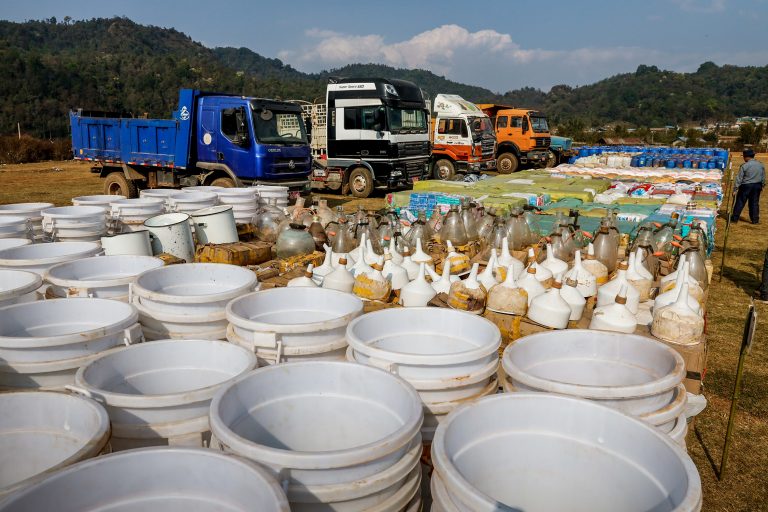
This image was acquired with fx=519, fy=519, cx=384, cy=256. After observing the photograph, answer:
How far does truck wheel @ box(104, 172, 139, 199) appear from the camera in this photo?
1268cm

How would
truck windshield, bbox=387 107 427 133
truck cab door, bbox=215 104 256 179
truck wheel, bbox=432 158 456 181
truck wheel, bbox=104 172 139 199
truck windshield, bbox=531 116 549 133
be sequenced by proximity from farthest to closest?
truck windshield, bbox=531 116 549 133 < truck wheel, bbox=432 158 456 181 < truck windshield, bbox=387 107 427 133 < truck wheel, bbox=104 172 139 199 < truck cab door, bbox=215 104 256 179

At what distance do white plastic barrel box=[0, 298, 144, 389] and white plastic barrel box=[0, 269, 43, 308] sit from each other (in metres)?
0.28

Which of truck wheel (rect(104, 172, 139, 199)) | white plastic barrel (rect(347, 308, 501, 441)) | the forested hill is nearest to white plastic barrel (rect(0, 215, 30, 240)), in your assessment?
white plastic barrel (rect(347, 308, 501, 441))

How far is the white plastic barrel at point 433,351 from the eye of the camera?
2.11m

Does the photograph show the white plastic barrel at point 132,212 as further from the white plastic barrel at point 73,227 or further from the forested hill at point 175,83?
the forested hill at point 175,83

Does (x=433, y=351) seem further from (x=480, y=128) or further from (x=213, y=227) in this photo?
(x=480, y=128)

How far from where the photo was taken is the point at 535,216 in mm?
6133

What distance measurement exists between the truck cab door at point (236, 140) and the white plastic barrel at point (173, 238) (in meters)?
5.88

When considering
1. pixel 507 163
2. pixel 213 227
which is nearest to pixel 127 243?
pixel 213 227

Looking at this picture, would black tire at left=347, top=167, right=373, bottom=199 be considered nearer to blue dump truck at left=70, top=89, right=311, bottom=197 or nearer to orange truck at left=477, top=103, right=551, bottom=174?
blue dump truck at left=70, top=89, right=311, bottom=197

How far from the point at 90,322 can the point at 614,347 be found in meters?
2.75

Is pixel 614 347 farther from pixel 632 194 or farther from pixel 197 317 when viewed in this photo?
pixel 632 194

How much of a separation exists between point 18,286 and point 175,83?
227 ft

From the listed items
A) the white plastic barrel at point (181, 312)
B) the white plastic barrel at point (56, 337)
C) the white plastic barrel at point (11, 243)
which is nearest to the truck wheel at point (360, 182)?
the white plastic barrel at point (11, 243)
